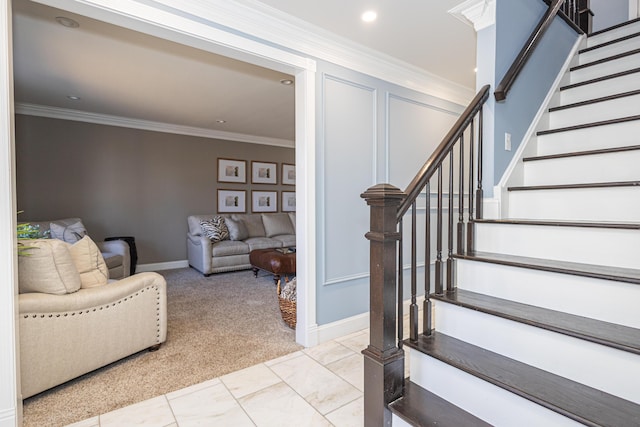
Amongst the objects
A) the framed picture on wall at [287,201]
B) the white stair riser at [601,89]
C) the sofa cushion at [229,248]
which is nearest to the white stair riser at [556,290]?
the white stair riser at [601,89]

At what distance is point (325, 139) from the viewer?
267 cm

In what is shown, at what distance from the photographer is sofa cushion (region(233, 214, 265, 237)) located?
6.00m

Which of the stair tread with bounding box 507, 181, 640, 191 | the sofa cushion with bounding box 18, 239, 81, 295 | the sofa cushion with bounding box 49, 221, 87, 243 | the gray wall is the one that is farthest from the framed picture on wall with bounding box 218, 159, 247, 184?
the stair tread with bounding box 507, 181, 640, 191

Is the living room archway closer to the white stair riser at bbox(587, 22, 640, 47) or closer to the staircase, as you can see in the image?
the staircase

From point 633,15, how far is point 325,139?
151 inches

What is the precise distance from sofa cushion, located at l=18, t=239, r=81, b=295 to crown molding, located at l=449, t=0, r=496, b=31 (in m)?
3.15

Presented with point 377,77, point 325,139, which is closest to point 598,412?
point 325,139

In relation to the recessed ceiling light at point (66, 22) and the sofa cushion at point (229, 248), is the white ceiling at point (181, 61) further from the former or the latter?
the sofa cushion at point (229, 248)

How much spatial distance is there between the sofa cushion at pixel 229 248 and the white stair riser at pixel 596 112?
4.39 metres

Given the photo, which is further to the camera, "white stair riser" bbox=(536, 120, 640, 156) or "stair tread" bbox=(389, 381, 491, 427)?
"white stair riser" bbox=(536, 120, 640, 156)

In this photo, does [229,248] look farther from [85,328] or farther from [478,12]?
[478,12]

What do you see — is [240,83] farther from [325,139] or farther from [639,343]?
[639,343]

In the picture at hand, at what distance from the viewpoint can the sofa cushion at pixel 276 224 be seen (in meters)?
6.21

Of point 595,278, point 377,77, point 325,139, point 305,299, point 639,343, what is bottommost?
point 305,299
